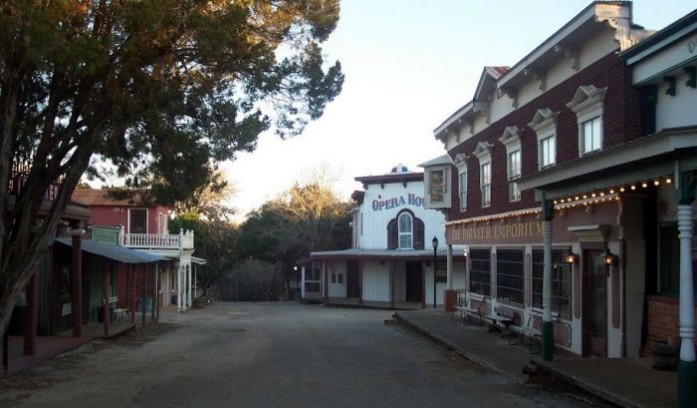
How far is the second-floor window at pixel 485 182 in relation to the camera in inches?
890

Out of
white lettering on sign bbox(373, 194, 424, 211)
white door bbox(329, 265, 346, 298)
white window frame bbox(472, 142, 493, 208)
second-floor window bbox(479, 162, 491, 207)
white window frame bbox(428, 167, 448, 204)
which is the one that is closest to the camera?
white window frame bbox(472, 142, 493, 208)

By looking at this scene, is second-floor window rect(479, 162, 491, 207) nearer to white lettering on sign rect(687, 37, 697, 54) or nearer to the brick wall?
the brick wall

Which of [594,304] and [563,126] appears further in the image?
[563,126]

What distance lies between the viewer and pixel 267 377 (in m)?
13.3

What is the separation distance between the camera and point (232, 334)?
23953 millimetres

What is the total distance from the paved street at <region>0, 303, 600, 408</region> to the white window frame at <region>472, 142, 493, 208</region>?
15.5 ft

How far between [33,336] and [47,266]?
5810 mm

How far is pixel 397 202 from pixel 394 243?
2.42m

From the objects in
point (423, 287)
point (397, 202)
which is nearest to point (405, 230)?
point (397, 202)

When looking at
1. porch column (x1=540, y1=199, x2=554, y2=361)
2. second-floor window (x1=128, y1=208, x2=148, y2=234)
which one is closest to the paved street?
porch column (x1=540, y1=199, x2=554, y2=361)

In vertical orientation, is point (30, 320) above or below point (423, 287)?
above

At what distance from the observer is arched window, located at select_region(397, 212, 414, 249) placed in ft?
143

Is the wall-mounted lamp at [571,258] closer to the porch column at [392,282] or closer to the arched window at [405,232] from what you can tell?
the porch column at [392,282]

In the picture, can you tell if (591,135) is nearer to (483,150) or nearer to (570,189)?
(570,189)
